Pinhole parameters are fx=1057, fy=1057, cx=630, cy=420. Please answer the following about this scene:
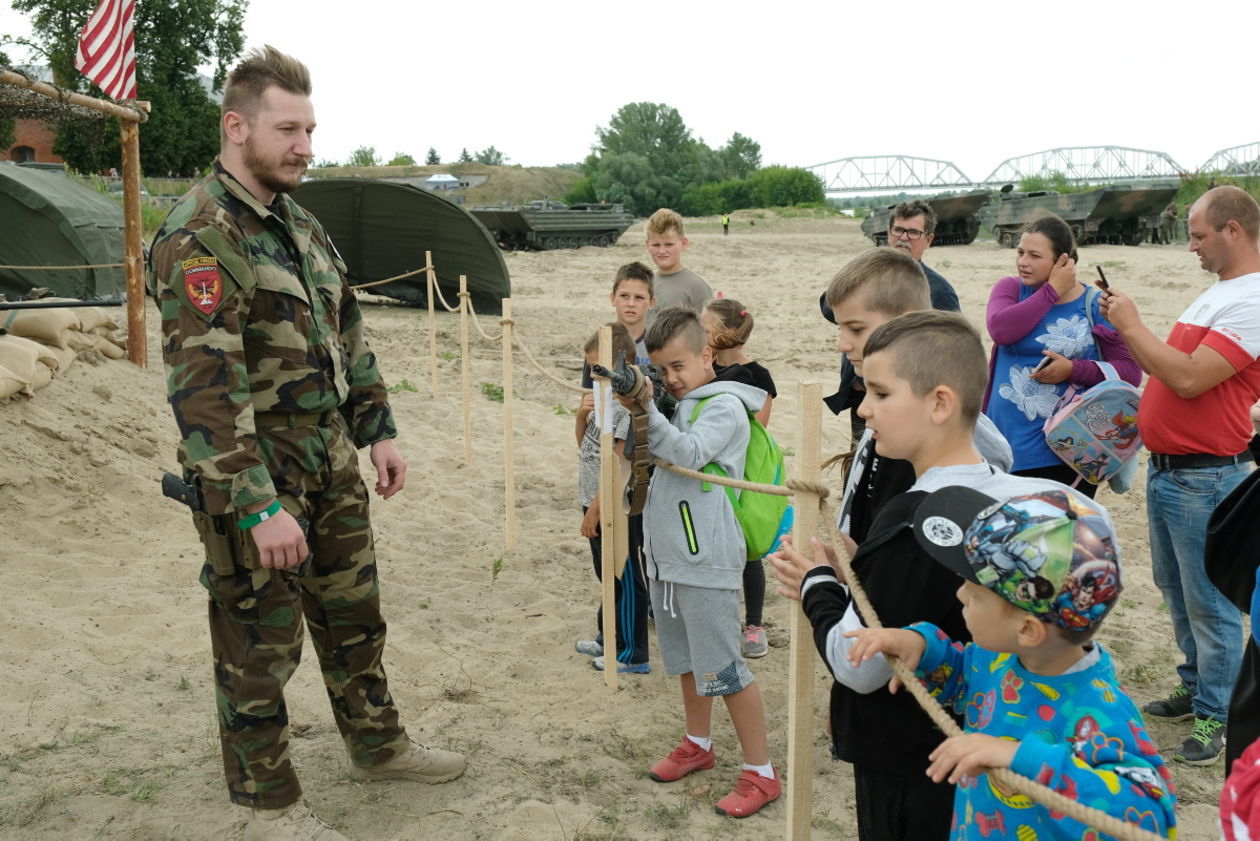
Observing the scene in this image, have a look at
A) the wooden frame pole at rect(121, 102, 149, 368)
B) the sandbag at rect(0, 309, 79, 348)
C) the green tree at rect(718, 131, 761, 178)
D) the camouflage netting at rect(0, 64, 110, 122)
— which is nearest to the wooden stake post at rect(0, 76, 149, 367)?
the wooden frame pole at rect(121, 102, 149, 368)

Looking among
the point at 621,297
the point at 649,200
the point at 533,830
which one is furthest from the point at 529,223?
the point at 649,200

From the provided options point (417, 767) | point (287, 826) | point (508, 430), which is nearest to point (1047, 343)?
point (417, 767)

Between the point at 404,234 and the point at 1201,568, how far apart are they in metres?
12.1

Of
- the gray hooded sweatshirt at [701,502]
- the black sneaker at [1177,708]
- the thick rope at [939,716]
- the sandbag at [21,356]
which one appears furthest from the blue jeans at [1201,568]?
the sandbag at [21,356]

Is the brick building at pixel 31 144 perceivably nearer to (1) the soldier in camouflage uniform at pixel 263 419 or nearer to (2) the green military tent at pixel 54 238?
(2) the green military tent at pixel 54 238

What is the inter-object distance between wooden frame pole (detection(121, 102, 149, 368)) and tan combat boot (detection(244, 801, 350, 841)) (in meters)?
6.45

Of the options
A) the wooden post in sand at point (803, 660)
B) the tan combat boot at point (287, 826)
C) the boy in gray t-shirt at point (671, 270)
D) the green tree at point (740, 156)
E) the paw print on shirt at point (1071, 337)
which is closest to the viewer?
the wooden post in sand at point (803, 660)

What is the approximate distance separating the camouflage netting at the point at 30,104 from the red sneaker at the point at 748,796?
612 cm

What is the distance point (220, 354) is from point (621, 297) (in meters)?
1.99

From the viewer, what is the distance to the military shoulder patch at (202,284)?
2.68 metres

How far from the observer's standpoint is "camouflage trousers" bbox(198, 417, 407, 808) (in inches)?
113

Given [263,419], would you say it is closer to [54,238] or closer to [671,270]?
[671,270]

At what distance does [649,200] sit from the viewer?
58.6 m

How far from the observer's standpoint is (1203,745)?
3.66 metres
